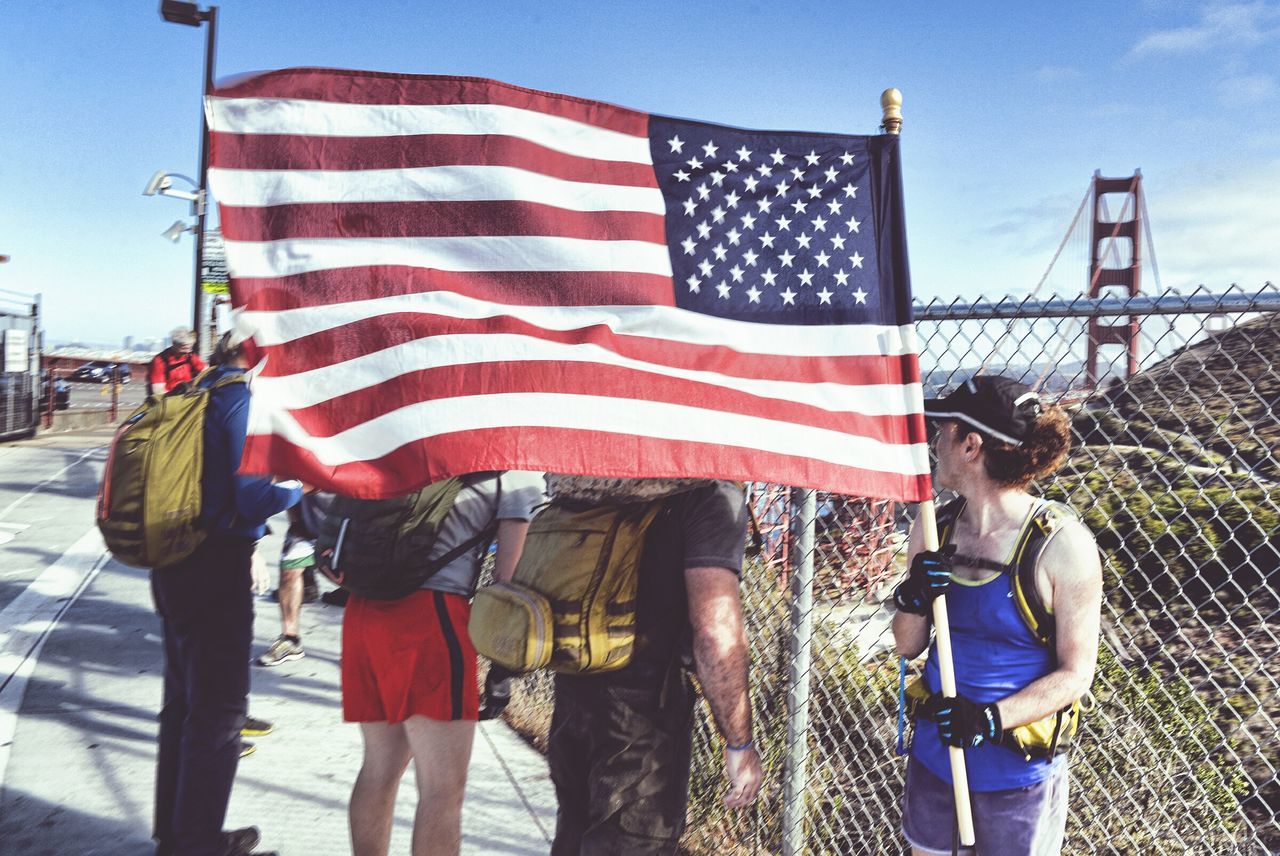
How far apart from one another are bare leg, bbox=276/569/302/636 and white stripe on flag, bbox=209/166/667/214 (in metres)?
3.90

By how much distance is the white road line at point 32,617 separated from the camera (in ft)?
16.0

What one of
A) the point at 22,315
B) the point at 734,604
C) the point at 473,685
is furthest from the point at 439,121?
the point at 22,315

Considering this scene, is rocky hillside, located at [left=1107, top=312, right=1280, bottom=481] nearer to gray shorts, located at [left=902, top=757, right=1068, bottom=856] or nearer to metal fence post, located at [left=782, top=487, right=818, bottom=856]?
metal fence post, located at [left=782, top=487, right=818, bottom=856]

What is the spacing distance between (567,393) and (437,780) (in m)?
1.32

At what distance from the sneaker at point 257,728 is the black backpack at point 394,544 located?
2.36 meters

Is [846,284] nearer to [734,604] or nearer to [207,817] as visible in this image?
[734,604]

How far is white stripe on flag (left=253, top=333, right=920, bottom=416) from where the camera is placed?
2.14 metres

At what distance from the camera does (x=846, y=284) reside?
2270mm

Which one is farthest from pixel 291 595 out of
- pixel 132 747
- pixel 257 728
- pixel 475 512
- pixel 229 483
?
pixel 475 512

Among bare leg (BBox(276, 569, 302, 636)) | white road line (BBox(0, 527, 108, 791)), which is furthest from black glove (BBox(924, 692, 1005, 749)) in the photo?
bare leg (BBox(276, 569, 302, 636))

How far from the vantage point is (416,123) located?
2.24 m

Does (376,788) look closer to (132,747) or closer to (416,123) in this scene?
(416,123)

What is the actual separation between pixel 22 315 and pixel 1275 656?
22548 millimetres

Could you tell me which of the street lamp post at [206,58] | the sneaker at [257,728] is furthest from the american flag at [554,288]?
the street lamp post at [206,58]
